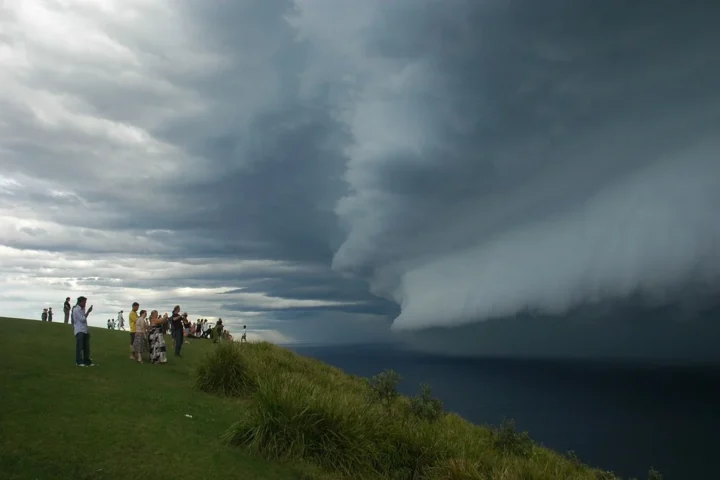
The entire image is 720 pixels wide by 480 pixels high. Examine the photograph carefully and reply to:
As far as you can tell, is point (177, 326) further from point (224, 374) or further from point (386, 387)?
point (386, 387)

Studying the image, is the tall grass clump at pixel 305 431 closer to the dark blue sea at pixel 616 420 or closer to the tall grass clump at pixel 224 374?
the tall grass clump at pixel 224 374

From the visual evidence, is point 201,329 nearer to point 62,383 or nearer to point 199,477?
point 62,383

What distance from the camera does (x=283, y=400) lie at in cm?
1077

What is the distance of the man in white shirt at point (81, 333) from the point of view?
1551cm

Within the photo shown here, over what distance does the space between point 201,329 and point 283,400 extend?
31.3 m

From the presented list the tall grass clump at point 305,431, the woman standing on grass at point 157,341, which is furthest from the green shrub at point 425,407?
the woman standing on grass at point 157,341

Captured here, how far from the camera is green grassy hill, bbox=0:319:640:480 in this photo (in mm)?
7883

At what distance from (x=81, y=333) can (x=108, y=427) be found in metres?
7.56

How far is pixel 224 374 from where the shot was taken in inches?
606

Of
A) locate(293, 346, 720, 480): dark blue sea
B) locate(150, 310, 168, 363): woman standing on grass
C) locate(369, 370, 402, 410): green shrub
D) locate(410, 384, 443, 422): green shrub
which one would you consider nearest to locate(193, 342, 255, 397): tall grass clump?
locate(369, 370, 402, 410): green shrub

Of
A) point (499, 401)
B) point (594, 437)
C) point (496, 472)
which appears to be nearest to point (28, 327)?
point (496, 472)

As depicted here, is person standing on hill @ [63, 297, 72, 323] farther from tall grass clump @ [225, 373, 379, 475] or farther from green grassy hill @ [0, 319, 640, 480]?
tall grass clump @ [225, 373, 379, 475]

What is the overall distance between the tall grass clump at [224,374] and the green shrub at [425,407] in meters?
5.46

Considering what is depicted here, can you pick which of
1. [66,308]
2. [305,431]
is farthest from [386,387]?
[66,308]
